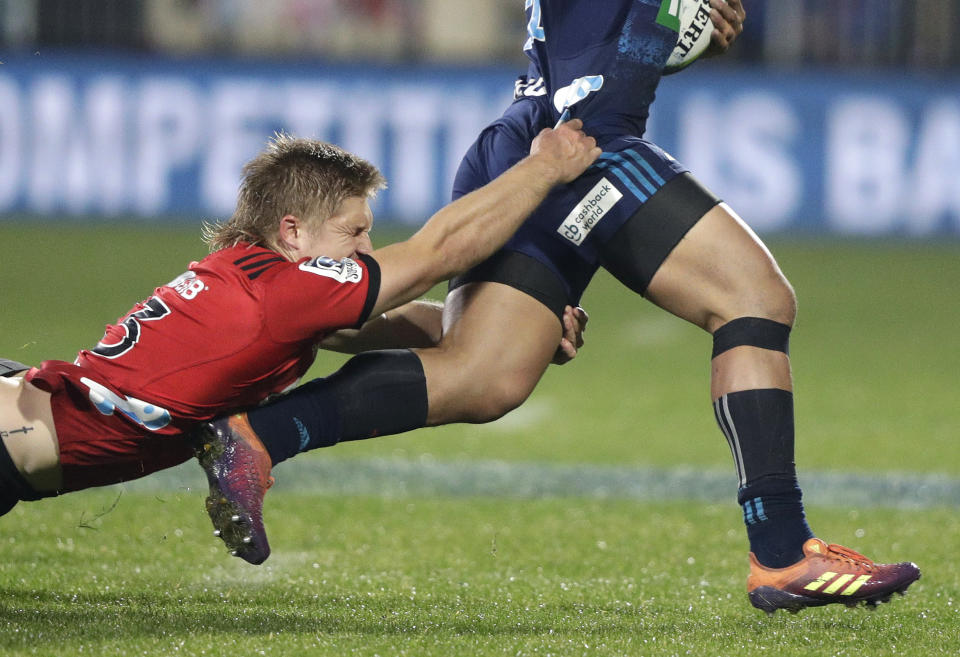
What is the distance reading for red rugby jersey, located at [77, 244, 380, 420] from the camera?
3.28 meters

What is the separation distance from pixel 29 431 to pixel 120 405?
0.75 feet

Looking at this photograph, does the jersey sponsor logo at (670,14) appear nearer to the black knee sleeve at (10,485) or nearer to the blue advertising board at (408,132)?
the black knee sleeve at (10,485)

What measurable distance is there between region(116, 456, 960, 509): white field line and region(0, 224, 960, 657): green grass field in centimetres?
4

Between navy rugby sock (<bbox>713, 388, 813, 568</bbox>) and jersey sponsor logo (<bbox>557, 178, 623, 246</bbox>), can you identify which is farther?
jersey sponsor logo (<bbox>557, 178, 623, 246</bbox>)

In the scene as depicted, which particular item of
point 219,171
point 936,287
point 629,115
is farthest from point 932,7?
point 629,115

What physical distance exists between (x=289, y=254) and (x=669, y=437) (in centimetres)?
386

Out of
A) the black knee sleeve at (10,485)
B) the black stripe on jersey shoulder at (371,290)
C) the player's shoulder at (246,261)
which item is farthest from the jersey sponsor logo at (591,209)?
the black knee sleeve at (10,485)

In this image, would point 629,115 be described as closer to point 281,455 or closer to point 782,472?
point 782,472

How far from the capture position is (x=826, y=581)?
329 centimetres

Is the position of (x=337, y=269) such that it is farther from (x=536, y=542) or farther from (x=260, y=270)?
(x=536, y=542)

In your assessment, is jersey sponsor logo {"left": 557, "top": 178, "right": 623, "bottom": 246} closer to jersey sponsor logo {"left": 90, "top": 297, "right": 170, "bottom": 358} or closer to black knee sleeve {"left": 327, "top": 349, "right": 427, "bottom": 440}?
black knee sleeve {"left": 327, "top": 349, "right": 427, "bottom": 440}

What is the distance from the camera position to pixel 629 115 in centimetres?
380

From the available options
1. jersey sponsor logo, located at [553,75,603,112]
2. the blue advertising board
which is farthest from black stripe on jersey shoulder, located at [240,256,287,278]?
the blue advertising board

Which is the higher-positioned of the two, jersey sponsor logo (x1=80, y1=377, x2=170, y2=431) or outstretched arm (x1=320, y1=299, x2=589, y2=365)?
jersey sponsor logo (x1=80, y1=377, x2=170, y2=431)
